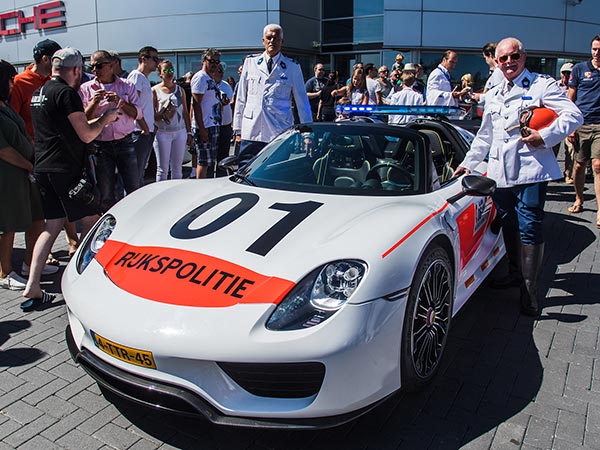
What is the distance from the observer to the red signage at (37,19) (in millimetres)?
21078

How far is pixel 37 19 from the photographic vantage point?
866 inches

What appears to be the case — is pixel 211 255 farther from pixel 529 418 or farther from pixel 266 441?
pixel 529 418

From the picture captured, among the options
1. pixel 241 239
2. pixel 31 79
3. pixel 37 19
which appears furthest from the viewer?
pixel 37 19

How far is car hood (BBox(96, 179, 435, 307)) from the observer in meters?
2.41

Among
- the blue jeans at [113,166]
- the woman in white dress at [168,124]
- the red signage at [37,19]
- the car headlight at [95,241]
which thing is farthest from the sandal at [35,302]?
the red signage at [37,19]

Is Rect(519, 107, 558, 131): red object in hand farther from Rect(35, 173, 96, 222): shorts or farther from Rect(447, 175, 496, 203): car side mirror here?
Rect(35, 173, 96, 222): shorts

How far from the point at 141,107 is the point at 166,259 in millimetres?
3607

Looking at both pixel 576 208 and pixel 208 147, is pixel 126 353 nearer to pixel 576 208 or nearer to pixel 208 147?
pixel 208 147

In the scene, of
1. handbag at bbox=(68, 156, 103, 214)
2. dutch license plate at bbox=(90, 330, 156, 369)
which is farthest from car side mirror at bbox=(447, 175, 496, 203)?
handbag at bbox=(68, 156, 103, 214)

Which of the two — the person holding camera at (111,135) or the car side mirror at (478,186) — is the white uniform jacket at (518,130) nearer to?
the car side mirror at (478,186)

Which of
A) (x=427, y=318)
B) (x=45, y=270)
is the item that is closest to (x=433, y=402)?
(x=427, y=318)

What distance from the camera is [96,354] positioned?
2.46m

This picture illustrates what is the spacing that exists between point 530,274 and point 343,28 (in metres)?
17.1

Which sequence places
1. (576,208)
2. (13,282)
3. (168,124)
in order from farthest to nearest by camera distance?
(576,208) < (168,124) < (13,282)
